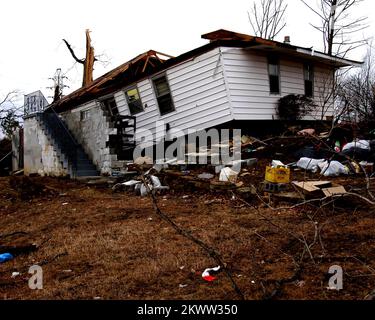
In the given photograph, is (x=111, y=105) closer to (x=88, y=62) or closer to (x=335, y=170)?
(x=335, y=170)

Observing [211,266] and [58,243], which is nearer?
[211,266]

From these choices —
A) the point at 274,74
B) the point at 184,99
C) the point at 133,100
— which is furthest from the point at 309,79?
the point at 133,100

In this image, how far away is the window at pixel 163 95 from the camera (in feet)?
44.1

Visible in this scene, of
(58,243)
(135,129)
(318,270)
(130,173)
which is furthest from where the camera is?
(135,129)

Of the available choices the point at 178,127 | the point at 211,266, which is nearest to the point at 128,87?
the point at 178,127

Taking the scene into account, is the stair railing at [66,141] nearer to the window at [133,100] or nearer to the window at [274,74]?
the window at [133,100]

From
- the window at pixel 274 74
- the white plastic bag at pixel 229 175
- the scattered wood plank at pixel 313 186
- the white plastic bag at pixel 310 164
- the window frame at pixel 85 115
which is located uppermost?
the window at pixel 274 74

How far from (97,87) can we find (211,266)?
13.8 m

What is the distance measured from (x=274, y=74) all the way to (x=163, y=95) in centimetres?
435

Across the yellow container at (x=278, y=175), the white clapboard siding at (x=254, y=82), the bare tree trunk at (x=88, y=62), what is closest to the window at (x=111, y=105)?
the white clapboard siding at (x=254, y=82)

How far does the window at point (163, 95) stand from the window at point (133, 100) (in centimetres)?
97

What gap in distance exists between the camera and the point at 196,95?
41.7 ft
